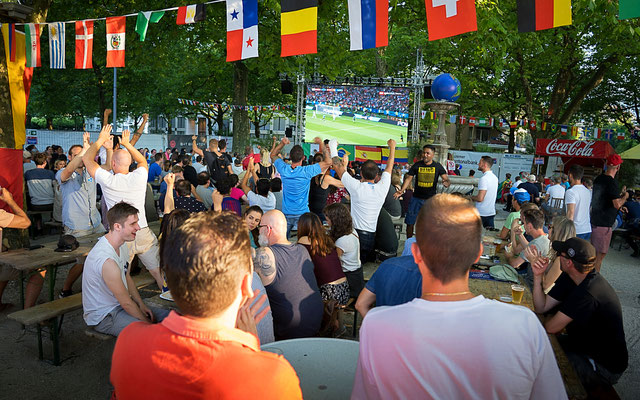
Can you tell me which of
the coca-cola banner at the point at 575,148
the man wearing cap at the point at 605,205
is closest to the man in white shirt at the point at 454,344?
the man wearing cap at the point at 605,205

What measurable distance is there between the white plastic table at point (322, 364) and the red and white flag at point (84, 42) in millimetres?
7712

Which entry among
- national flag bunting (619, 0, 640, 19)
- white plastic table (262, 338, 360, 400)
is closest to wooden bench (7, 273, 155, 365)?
white plastic table (262, 338, 360, 400)

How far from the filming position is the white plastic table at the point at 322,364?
190 centimetres

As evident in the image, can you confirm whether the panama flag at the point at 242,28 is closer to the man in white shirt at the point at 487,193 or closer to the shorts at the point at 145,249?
the shorts at the point at 145,249

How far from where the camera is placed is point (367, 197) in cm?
549

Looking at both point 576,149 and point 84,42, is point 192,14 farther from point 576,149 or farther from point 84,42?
point 576,149

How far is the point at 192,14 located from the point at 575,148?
1575cm

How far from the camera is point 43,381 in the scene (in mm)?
3545

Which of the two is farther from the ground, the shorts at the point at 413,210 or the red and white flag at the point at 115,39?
the red and white flag at the point at 115,39

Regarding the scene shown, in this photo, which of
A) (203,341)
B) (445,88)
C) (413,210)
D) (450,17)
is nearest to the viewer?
(203,341)

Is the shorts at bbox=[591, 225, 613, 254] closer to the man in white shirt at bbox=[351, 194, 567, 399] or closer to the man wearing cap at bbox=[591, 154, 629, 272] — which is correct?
the man wearing cap at bbox=[591, 154, 629, 272]

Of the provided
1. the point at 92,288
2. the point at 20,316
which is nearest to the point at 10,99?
the point at 20,316

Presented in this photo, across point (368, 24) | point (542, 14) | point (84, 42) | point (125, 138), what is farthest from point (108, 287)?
point (84, 42)

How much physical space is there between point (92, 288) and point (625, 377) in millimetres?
4635
